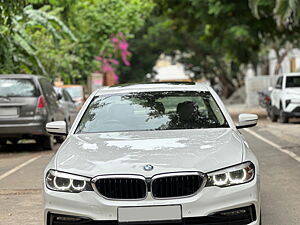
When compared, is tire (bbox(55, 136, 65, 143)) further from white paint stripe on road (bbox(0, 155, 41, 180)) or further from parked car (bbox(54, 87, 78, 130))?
white paint stripe on road (bbox(0, 155, 41, 180))

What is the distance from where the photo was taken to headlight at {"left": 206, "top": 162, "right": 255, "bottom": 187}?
5.64 meters

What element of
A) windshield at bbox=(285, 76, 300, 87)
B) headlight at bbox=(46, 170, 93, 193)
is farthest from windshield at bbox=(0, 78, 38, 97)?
windshield at bbox=(285, 76, 300, 87)

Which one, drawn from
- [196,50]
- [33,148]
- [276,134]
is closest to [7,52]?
[33,148]

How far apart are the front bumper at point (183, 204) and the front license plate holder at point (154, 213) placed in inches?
1.2

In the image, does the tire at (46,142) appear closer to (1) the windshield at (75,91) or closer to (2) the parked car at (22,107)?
(2) the parked car at (22,107)

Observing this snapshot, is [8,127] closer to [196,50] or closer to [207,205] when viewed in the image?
[207,205]

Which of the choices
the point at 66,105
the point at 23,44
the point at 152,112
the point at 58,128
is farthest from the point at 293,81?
the point at 58,128

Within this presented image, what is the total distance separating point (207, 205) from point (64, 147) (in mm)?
1626

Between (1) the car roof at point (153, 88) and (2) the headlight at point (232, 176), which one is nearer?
(2) the headlight at point (232, 176)

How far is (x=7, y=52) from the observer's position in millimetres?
18344

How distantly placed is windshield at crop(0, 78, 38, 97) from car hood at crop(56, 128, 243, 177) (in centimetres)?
815

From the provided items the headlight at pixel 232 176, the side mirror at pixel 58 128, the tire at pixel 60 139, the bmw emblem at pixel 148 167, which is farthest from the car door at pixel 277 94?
the bmw emblem at pixel 148 167

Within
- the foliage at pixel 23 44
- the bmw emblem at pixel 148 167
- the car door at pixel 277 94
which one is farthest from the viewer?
the car door at pixel 277 94

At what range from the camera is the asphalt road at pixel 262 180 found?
7660mm
